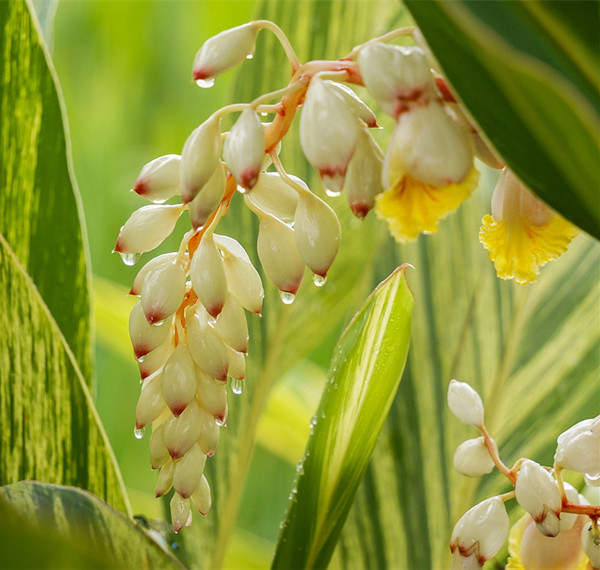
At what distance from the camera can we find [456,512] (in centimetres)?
59

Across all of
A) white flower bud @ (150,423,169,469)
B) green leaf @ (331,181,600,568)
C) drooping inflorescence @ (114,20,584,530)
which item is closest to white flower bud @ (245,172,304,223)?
drooping inflorescence @ (114,20,584,530)

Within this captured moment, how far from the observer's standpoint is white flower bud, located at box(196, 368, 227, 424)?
0.35 m

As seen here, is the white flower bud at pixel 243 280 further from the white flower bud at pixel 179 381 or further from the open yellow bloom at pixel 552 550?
the open yellow bloom at pixel 552 550

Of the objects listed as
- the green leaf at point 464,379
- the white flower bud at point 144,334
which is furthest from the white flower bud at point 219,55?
the green leaf at point 464,379

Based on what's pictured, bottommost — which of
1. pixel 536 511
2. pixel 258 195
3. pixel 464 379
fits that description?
pixel 464 379

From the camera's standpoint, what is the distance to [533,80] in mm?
194

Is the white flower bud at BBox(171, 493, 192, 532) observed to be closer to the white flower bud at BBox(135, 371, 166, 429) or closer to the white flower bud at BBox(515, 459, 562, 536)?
the white flower bud at BBox(135, 371, 166, 429)

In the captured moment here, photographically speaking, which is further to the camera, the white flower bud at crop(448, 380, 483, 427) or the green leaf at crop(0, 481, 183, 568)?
the white flower bud at crop(448, 380, 483, 427)

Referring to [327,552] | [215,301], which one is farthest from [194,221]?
[327,552]

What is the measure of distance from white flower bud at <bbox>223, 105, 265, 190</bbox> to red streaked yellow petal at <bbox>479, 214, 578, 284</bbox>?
10 cm

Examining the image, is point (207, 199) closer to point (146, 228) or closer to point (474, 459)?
point (146, 228)

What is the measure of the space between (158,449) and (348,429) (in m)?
0.09

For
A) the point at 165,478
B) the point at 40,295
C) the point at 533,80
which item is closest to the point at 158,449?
the point at 165,478

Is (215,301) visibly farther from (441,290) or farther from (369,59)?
(441,290)
